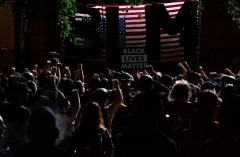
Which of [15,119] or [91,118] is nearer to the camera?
[91,118]

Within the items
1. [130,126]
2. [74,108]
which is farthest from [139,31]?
[130,126]

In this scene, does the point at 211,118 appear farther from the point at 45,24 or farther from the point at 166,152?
the point at 45,24

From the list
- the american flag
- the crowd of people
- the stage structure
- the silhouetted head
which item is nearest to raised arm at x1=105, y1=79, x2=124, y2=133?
the crowd of people

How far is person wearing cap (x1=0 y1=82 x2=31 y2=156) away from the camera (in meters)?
6.00

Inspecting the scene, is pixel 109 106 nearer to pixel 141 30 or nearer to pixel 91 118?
pixel 91 118

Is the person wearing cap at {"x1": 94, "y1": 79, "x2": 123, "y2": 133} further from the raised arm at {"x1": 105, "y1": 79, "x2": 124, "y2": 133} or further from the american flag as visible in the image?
the american flag

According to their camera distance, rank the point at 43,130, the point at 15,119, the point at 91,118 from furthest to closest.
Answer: the point at 15,119
the point at 91,118
the point at 43,130

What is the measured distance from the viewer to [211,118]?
5.24 meters

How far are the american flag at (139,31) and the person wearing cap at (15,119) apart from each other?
490 inches

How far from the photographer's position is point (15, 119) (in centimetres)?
608

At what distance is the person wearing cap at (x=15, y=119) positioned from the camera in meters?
6.00

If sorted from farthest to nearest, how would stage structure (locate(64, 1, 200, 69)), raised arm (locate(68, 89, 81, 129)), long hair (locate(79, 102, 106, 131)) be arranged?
1. stage structure (locate(64, 1, 200, 69))
2. raised arm (locate(68, 89, 81, 129))
3. long hair (locate(79, 102, 106, 131))

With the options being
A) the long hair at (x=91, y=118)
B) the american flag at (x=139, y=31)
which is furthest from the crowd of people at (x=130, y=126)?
the american flag at (x=139, y=31)

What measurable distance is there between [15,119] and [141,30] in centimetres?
1321
